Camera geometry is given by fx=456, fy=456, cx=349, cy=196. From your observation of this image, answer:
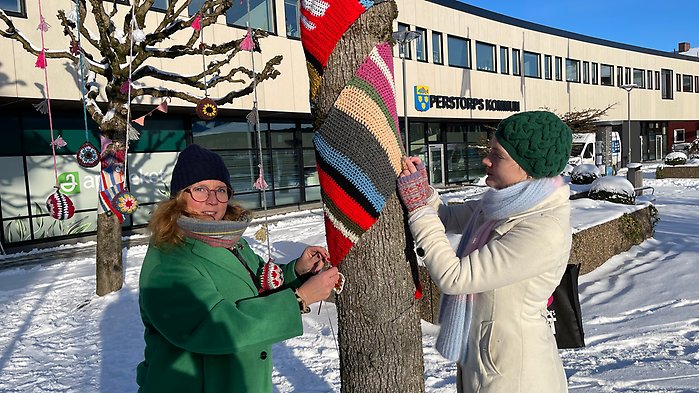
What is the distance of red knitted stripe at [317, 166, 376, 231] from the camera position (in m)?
1.65

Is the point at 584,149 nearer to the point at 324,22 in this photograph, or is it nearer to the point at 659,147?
the point at 659,147

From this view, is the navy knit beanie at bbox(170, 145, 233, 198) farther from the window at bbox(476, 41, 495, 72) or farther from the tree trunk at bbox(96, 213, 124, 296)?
the window at bbox(476, 41, 495, 72)

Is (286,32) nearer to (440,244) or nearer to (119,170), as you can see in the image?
(119,170)

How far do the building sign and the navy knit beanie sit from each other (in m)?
17.2

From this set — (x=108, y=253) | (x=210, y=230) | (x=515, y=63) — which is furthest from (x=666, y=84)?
(x=210, y=230)

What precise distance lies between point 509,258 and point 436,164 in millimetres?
21022

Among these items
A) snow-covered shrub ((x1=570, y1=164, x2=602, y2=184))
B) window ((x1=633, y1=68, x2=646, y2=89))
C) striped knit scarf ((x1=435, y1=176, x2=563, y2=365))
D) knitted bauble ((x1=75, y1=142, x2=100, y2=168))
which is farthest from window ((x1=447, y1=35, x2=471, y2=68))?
striped knit scarf ((x1=435, y1=176, x2=563, y2=365))

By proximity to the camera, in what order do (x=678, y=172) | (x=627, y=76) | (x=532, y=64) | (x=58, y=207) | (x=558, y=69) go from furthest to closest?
1. (x=627, y=76)
2. (x=558, y=69)
3. (x=532, y=64)
4. (x=678, y=172)
5. (x=58, y=207)

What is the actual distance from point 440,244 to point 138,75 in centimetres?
619

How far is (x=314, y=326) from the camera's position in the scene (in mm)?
5184

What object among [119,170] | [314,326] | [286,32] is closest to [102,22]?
[119,170]

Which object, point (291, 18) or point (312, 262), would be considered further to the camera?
point (291, 18)

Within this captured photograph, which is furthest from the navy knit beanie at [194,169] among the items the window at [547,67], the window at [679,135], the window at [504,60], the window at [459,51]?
the window at [679,135]

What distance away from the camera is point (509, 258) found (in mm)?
1597
